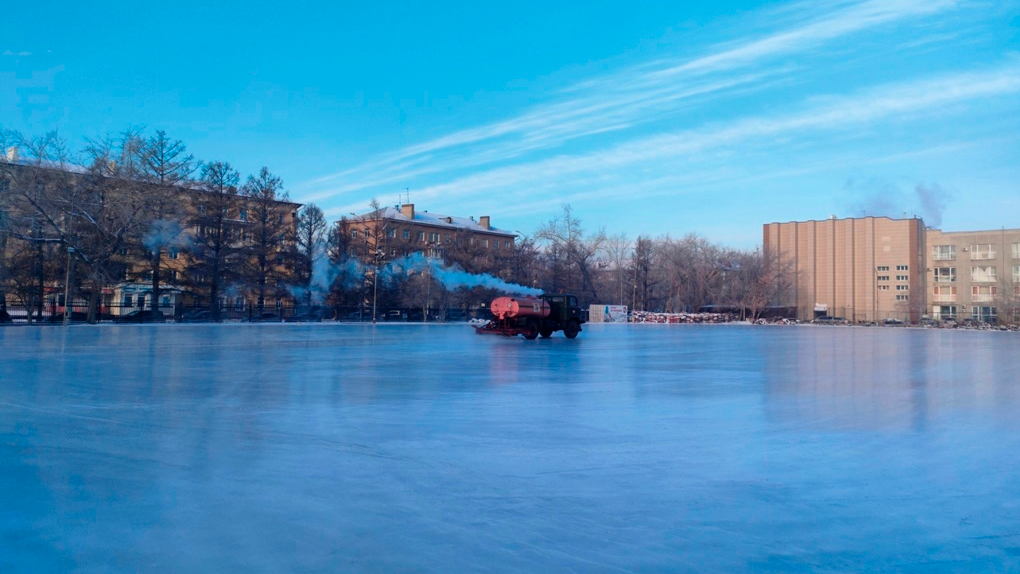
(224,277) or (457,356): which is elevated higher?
(224,277)

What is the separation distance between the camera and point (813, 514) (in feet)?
18.8

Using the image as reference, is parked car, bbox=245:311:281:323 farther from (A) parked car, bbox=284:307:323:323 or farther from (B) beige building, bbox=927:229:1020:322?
(B) beige building, bbox=927:229:1020:322

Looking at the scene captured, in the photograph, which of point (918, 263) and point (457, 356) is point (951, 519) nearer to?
point (457, 356)

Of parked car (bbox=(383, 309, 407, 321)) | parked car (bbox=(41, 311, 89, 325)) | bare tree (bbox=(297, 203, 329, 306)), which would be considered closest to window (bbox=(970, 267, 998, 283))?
parked car (bbox=(383, 309, 407, 321))

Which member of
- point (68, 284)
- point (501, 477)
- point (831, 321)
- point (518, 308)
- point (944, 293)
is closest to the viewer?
point (501, 477)

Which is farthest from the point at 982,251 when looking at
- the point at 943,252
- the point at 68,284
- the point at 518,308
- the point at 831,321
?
the point at 68,284

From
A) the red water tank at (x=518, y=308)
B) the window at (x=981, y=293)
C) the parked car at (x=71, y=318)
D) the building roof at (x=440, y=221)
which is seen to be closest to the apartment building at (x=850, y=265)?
the window at (x=981, y=293)

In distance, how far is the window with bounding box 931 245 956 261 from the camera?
89.6 m

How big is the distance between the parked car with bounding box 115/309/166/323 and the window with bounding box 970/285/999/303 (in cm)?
8847

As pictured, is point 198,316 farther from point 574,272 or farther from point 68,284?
point 574,272

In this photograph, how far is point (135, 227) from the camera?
48.2m

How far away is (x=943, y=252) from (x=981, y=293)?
22.8 ft

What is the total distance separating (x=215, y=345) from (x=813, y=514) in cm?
2583

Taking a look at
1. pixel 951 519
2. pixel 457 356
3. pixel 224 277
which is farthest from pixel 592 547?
pixel 224 277
